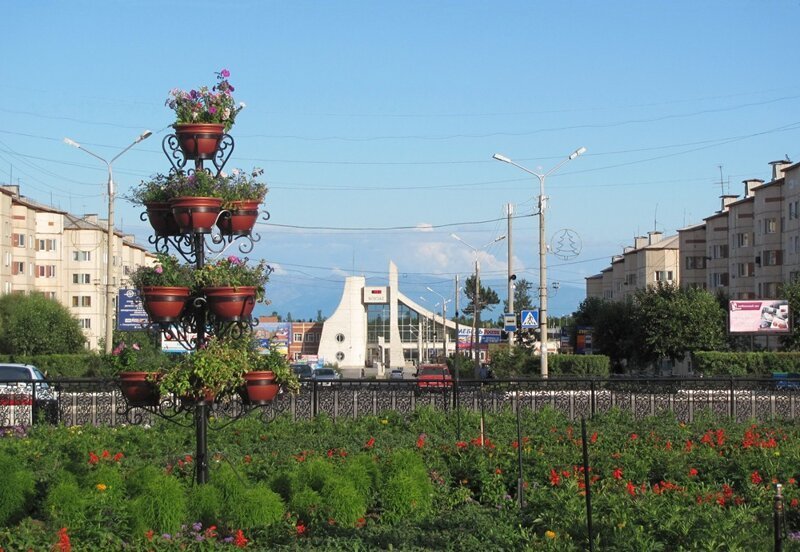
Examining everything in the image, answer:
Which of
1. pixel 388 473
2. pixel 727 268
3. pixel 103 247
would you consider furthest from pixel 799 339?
pixel 103 247

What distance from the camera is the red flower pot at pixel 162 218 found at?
12727mm

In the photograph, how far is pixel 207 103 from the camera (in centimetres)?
1280

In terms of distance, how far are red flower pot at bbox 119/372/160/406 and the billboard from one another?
48.8 metres

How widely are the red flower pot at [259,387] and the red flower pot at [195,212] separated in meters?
1.64

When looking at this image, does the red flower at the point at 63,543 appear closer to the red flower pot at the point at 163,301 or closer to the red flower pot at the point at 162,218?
the red flower pot at the point at 163,301

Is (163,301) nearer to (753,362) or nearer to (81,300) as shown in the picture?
(753,362)

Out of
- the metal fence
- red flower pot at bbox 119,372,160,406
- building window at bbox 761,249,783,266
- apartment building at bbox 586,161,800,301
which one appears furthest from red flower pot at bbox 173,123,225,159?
building window at bbox 761,249,783,266

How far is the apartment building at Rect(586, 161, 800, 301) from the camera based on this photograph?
237 ft

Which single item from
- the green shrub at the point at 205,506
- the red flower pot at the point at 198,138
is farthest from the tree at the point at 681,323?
the green shrub at the point at 205,506

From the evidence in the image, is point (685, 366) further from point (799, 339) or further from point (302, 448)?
point (302, 448)

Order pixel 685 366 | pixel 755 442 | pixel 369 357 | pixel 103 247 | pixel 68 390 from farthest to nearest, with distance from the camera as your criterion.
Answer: pixel 369 357
pixel 103 247
pixel 685 366
pixel 68 390
pixel 755 442

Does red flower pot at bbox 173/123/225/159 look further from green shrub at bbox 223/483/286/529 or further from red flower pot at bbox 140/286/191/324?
green shrub at bbox 223/483/286/529

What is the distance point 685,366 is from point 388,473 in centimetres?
7136

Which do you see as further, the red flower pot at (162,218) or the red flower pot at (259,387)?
the red flower pot at (162,218)
